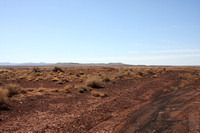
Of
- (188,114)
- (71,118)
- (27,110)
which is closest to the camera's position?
(188,114)

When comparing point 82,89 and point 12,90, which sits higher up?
point 12,90

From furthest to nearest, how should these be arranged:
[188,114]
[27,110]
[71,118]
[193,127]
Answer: [27,110] → [71,118] → [188,114] → [193,127]

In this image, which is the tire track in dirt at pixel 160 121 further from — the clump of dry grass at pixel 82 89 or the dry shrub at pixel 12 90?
the dry shrub at pixel 12 90

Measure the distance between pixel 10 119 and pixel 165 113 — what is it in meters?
8.61

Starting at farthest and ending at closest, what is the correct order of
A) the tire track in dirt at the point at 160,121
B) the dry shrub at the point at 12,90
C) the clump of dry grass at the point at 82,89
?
the clump of dry grass at the point at 82,89, the dry shrub at the point at 12,90, the tire track in dirt at the point at 160,121

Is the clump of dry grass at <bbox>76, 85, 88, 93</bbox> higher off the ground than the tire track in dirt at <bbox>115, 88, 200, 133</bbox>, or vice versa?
the tire track in dirt at <bbox>115, 88, 200, 133</bbox>

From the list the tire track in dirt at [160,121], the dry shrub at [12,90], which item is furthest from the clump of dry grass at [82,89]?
the tire track in dirt at [160,121]

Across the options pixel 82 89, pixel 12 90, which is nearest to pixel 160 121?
pixel 82 89

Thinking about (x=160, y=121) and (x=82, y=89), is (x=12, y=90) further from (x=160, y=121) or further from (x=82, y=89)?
(x=160, y=121)

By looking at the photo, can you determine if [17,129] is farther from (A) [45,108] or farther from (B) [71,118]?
(A) [45,108]

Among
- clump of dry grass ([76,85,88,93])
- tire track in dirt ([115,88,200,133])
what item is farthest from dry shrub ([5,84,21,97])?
tire track in dirt ([115,88,200,133])

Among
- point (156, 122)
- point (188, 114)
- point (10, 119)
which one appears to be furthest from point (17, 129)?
point (188, 114)

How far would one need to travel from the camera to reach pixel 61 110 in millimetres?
11211

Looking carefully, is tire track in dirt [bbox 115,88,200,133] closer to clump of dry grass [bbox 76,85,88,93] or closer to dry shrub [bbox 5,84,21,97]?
clump of dry grass [bbox 76,85,88,93]
